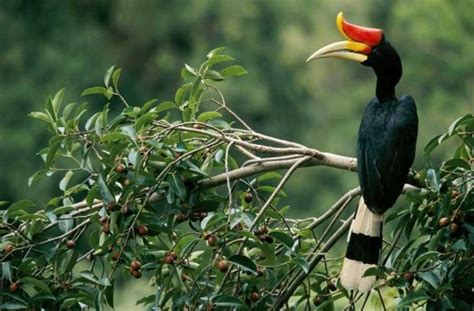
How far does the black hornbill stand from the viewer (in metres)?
3.76

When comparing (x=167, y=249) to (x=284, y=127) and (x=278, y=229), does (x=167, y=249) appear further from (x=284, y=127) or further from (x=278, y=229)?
(x=284, y=127)

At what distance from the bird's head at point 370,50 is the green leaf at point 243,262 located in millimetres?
877

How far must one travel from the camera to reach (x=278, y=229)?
369cm

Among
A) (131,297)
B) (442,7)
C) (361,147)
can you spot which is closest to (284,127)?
(442,7)

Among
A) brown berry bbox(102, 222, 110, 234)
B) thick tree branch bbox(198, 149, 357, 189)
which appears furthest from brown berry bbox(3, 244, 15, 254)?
thick tree branch bbox(198, 149, 357, 189)

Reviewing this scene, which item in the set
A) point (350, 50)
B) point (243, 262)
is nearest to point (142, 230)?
point (243, 262)

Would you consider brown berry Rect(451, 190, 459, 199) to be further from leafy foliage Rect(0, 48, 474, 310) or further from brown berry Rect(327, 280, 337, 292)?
brown berry Rect(327, 280, 337, 292)

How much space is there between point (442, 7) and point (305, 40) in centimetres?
269

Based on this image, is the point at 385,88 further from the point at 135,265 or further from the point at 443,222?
the point at 135,265

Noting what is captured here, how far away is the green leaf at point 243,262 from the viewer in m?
3.48

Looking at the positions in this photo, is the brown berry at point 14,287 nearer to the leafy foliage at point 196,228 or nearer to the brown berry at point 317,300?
the leafy foliage at point 196,228

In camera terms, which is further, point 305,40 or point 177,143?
point 305,40

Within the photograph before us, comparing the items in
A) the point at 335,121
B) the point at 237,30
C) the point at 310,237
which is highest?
the point at 310,237

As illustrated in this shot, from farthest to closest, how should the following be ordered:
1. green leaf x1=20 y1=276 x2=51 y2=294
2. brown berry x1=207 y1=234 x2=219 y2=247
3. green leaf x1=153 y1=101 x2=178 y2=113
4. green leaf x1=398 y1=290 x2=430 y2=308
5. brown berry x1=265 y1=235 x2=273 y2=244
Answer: green leaf x1=153 y1=101 x2=178 y2=113
green leaf x1=20 y1=276 x2=51 y2=294
brown berry x1=265 y1=235 x2=273 y2=244
brown berry x1=207 y1=234 x2=219 y2=247
green leaf x1=398 y1=290 x2=430 y2=308
